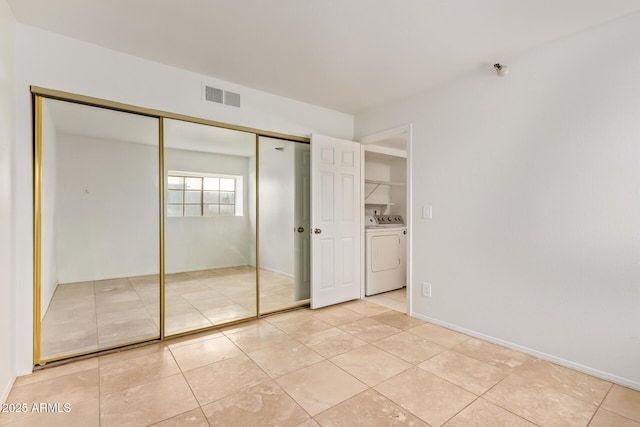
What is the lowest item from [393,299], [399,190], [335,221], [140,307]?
[393,299]

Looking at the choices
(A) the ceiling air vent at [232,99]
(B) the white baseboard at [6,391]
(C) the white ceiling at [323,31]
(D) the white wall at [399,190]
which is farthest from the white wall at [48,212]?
(D) the white wall at [399,190]

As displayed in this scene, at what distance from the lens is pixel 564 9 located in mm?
1995

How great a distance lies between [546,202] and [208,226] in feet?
10.0

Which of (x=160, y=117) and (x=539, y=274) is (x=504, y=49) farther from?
(x=160, y=117)

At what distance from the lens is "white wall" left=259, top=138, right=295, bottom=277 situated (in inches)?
136

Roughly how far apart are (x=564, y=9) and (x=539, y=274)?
190 cm

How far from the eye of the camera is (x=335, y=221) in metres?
3.84

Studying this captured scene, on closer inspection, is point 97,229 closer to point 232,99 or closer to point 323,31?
point 232,99

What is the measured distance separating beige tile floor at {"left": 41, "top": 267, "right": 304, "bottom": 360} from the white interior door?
633 mm

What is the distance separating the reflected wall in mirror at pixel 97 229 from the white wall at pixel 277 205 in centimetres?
109

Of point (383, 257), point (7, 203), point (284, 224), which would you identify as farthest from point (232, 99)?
point (383, 257)

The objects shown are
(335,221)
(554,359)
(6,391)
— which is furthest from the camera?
(335,221)

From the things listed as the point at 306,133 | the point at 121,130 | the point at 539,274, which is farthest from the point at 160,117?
the point at 539,274

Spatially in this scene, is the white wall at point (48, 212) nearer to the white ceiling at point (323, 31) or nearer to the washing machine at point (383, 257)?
the white ceiling at point (323, 31)
